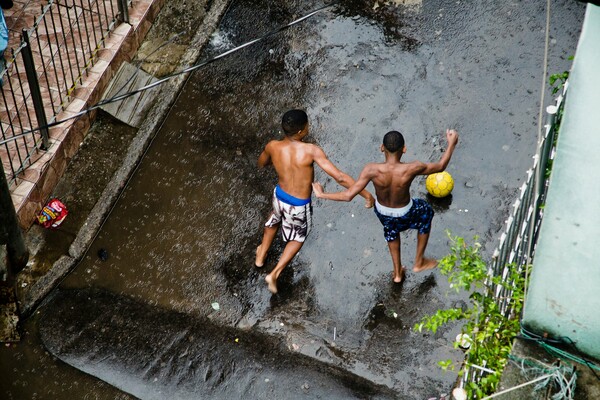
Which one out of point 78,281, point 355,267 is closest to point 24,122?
point 78,281

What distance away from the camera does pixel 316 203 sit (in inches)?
366

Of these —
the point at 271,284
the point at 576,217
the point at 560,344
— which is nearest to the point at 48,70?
the point at 271,284

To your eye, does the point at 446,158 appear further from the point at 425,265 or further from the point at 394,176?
the point at 425,265

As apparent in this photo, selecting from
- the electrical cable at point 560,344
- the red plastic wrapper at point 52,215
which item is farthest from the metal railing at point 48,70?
the electrical cable at point 560,344

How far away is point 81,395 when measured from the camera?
802 cm

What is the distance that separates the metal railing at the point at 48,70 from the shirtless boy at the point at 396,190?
3.40 metres

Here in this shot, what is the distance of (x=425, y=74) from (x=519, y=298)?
498 cm

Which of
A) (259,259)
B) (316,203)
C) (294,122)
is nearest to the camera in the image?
(294,122)

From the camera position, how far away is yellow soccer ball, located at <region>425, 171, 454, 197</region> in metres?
8.96

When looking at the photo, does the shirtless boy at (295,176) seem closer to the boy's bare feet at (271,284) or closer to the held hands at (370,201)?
the held hands at (370,201)

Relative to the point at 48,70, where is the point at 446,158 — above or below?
above

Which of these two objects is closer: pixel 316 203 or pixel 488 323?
pixel 488 323

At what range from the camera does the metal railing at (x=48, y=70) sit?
915 cm

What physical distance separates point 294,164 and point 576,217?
11.2ft
